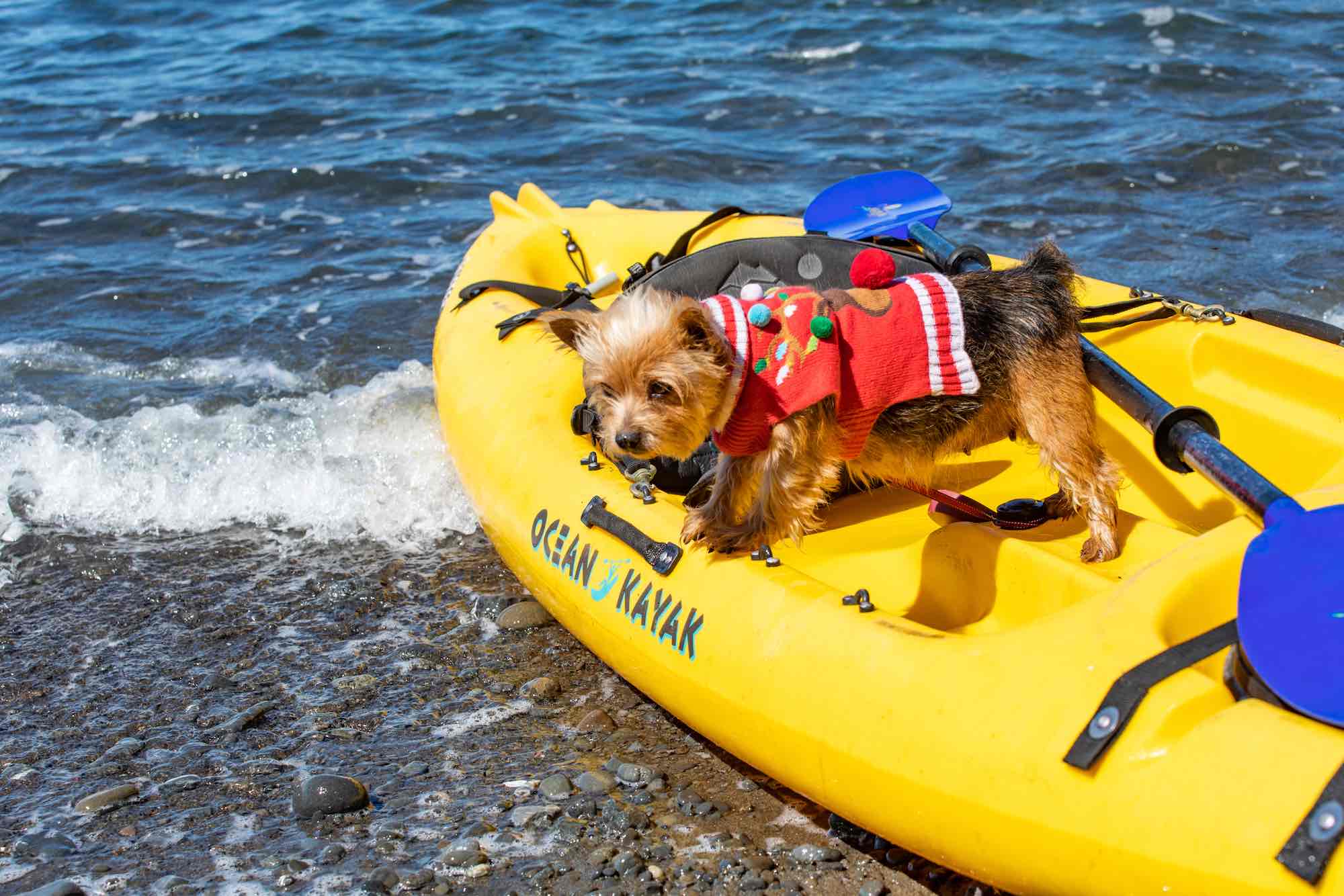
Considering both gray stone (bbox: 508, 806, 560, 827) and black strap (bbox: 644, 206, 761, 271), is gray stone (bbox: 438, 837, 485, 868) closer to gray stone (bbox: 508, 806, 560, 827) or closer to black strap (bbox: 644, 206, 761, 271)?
gray stone (bbox: 508, 806, 560, 827)

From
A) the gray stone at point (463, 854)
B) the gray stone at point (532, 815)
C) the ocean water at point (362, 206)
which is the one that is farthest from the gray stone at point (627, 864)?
the ocean water at point (362, 206)

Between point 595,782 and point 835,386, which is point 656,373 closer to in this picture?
point 835,386

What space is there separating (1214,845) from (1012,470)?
272 cm

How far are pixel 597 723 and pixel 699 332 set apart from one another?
1601mm

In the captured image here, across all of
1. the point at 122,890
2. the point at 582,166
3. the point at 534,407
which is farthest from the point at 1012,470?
the point at 582,166

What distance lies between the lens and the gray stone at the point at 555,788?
4027mm

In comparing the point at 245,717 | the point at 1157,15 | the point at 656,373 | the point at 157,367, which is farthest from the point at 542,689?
the point at 1157,15

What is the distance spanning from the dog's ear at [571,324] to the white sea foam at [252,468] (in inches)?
90.2

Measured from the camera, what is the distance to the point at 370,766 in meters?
4.24

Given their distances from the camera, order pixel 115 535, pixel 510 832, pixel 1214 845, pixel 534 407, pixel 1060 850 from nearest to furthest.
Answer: pixel 1214 845
pixel 1060 850
pixel 510 832
pixel 534 407
pixel 115 535

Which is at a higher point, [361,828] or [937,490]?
[937,490]

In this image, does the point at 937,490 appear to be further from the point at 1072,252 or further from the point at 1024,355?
the point at 1072,252

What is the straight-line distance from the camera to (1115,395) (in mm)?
4180

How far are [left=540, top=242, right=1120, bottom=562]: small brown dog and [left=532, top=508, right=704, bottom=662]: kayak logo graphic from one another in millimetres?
253
